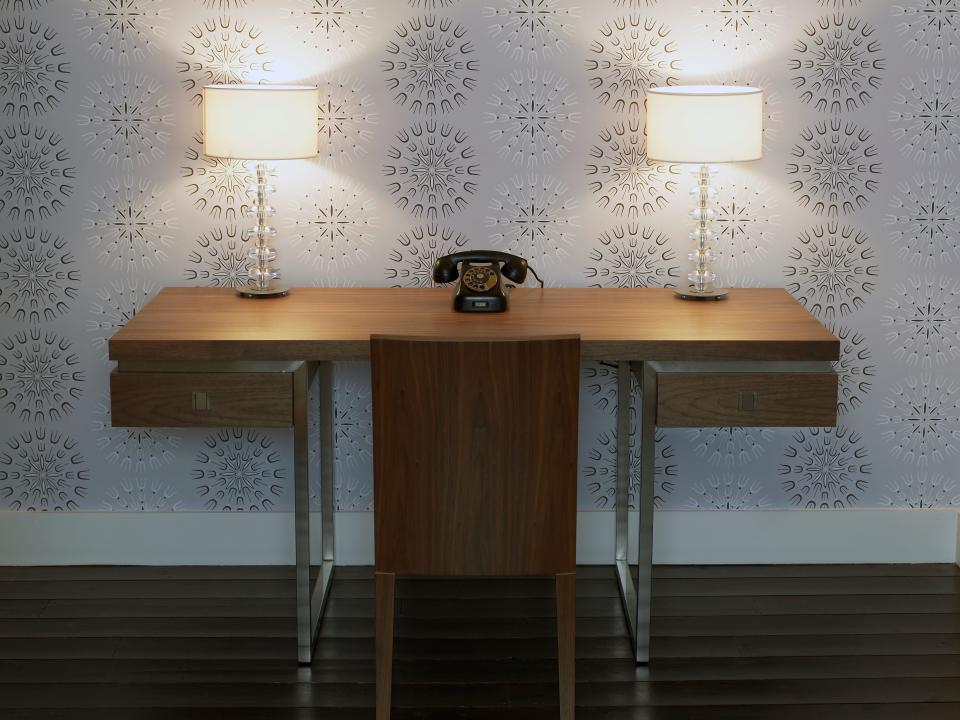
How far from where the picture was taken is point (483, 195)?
3.00 metres

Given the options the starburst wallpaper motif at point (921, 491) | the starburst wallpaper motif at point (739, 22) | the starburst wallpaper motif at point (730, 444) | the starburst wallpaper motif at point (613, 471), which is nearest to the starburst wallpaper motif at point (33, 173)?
the starburst wallpaper motif at point (613, 471)

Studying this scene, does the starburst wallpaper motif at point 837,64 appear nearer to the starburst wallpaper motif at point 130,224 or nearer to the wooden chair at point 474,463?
the wooden chair at point 474,463

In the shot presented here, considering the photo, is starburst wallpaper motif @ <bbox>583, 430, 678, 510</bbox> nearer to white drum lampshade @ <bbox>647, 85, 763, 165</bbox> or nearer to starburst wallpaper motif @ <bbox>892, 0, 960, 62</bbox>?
white drum lampshade @ <bbox>647, 85, 763, 165</bbox>

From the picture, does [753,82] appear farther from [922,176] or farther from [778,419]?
[778,419]

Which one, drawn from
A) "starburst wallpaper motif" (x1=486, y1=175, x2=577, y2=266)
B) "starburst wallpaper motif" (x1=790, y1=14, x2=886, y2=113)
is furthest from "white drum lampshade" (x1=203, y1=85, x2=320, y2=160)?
"starburst wallpaper motif" (x1=790, y1=14, x2=886, y2=113)

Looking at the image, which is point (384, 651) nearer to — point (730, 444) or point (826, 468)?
point (730, 444)

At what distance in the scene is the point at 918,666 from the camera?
8.63 ft

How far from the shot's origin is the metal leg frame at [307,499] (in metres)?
2.54

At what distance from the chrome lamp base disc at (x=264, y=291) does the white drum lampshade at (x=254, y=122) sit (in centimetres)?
34

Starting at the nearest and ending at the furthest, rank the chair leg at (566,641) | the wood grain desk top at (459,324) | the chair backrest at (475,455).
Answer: the chair backrest at (475,455) → the chair leg at (566,641) → the wood grain desk top at (459,324)

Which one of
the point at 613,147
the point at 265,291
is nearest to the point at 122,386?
the point at 265,291

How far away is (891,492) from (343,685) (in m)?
1.53

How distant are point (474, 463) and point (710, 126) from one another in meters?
0.99

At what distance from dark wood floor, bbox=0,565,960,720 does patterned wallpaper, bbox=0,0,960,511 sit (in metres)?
0.25
